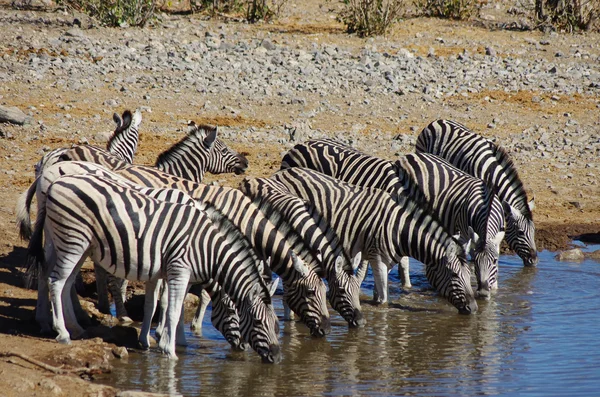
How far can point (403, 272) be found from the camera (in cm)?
1093

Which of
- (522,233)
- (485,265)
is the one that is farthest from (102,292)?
(522,233)

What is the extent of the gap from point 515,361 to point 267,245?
2.42 metres

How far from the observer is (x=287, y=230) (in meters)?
8.70

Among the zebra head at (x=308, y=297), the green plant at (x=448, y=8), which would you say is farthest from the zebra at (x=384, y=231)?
the green plant at (x=448, y=8)

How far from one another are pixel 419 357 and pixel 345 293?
0.94 metres

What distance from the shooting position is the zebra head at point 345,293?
8.78 metres

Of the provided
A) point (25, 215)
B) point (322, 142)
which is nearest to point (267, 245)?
point (25, 215)

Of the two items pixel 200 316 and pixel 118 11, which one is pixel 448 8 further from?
pixel 200 316

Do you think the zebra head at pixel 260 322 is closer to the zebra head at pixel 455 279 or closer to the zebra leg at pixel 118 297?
the zebra leg at pixel 118 297

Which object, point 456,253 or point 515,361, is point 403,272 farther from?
point 515,361

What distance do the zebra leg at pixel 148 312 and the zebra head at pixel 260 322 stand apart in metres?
0.86

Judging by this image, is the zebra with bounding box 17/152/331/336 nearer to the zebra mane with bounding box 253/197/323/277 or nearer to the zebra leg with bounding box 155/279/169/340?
the zebra mane with bounding box 253/197/323/277

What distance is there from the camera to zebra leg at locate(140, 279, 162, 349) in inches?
320

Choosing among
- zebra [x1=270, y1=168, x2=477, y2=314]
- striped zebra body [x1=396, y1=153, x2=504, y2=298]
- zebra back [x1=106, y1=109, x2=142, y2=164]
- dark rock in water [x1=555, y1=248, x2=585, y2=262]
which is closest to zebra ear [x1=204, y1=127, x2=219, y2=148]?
zebra back [x1=106, y1=109, x2=142, y2=164]
